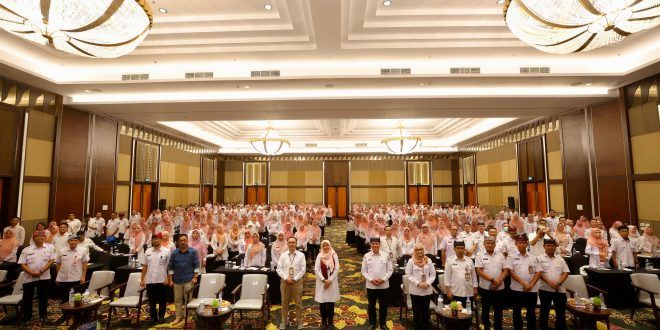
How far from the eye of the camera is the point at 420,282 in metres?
4.61

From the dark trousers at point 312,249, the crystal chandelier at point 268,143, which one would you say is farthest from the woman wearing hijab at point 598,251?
the crystal chandelier at point 268,143

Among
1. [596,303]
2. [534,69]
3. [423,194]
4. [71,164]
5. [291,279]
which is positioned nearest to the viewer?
[596,303]

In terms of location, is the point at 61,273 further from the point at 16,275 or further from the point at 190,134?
the point at 190,134

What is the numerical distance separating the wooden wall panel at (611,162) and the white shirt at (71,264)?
12.3 metres

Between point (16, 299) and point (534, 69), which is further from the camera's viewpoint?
point (534, 69)

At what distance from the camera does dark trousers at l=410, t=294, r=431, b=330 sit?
15.6 ft

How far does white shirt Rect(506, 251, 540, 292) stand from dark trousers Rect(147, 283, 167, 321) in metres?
5.45

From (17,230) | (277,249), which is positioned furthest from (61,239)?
(277,249)

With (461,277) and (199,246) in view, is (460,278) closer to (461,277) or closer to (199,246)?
(461,277)

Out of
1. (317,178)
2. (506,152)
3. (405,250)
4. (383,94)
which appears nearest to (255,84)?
(383,94)

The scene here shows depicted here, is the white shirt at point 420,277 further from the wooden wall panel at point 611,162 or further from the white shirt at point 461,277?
the wooden wall panel at point 611,162

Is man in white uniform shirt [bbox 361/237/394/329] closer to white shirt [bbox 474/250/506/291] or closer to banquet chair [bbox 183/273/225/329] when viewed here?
white shirt [bbox 474/250/506/291]

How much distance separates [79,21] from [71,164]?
8026mm

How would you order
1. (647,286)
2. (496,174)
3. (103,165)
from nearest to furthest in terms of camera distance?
(647,286), (103,165), (496,174)
